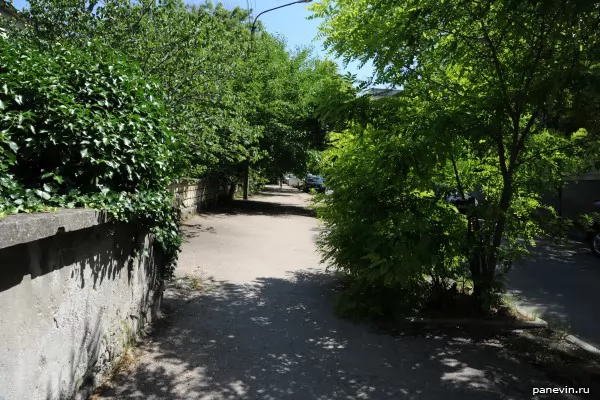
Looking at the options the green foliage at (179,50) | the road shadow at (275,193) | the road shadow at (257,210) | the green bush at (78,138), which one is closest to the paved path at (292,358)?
the green bush at (78,138)

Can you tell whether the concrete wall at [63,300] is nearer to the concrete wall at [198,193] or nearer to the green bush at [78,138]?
the green bush at [78,138]

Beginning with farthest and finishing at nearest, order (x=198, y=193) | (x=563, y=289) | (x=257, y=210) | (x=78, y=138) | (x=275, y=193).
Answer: (x=275, y=193), (x=257, y=210), (x=198, y=193), (x=563, y=289), (x=78, y=138)

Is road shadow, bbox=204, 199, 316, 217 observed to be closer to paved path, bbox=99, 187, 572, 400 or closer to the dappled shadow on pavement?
paved path, bbox=99, 187, 572, 400

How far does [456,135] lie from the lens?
4.59m

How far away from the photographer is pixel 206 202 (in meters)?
17.4

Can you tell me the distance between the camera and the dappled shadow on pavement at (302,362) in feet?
12.9

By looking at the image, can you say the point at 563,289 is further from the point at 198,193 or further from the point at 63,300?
the point at 198,193

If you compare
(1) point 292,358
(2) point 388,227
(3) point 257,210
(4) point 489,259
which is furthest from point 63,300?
(3) point 257,210

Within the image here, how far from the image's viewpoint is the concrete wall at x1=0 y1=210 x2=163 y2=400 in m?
2.50

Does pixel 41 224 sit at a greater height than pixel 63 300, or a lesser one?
greater

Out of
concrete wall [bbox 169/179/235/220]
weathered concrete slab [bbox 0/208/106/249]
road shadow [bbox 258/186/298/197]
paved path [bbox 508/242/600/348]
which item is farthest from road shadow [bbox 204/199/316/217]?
weathered concrete slab [bbox 0/208/106/249]

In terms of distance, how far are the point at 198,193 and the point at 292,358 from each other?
469 inches

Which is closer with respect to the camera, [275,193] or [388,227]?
[388,227]

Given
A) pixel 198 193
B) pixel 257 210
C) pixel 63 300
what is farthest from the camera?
pixel 257 210
